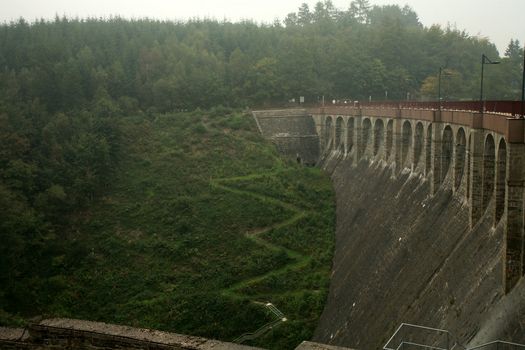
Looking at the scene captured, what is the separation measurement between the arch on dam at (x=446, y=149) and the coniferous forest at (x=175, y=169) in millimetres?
11379

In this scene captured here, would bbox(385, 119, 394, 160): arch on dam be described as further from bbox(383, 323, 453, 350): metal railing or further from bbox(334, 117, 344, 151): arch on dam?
bbox(383, 323, 453, 350): metal railing

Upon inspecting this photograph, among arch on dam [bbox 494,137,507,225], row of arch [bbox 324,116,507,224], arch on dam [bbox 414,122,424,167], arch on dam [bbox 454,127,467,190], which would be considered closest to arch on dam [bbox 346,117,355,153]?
row of arch [bbox 324,116,507,224]

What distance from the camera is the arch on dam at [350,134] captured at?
2007 inches

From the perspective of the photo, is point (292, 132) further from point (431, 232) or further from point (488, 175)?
point (488, 175)

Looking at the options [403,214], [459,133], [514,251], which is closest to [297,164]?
[403,214]

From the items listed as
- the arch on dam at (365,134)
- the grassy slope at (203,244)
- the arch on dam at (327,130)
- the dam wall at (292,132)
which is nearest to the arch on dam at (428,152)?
the grassy slope at (203,244)

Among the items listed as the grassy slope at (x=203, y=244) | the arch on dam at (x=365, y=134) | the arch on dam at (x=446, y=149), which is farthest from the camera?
the arch on dam at (x=365, y=134)

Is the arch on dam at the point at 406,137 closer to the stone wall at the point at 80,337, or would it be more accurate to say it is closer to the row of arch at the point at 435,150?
the row of arch at the point at 435,150

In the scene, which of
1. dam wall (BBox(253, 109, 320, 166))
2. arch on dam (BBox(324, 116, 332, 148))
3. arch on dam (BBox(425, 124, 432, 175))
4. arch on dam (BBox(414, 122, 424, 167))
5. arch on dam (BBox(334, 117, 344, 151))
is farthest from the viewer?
dam wall (BBox(253, 109, 320, 166))

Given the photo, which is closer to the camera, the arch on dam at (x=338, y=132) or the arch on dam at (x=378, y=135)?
the arch on dam at (x=378, y=135)

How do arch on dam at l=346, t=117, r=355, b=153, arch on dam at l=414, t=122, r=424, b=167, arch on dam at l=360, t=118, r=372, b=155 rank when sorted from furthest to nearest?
1. arch on dam at l=346, t=117, r=355, b=153
2. arch on dam at l=360, t=118, r=372, b=155
3. arch on dam at l=414, t=122, r=424, b=167

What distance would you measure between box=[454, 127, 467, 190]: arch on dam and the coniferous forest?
12535 mm

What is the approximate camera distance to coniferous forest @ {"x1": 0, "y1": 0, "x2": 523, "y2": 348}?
1506 inches

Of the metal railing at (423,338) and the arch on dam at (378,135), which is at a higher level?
the arch on dam at (378,135)
